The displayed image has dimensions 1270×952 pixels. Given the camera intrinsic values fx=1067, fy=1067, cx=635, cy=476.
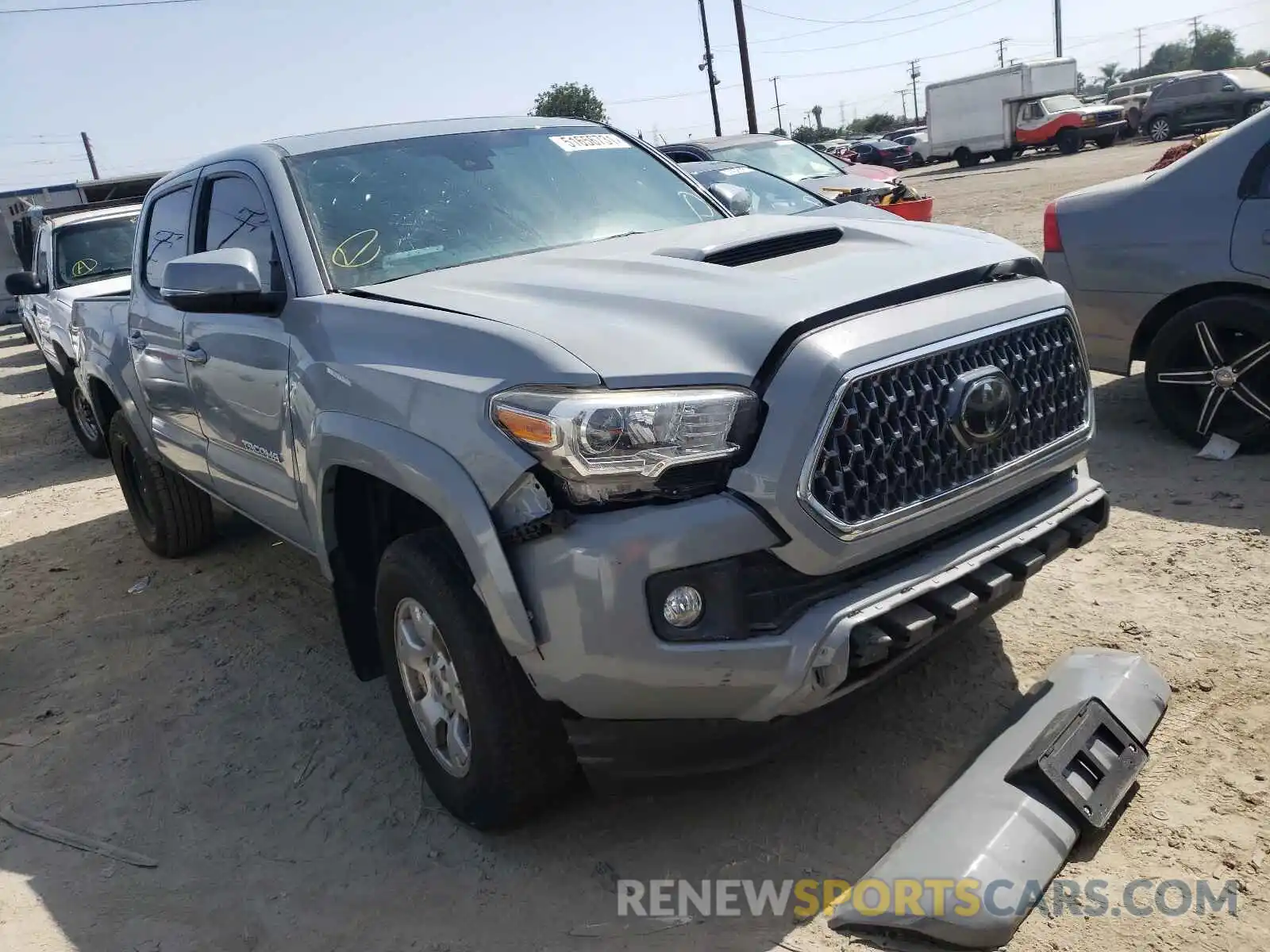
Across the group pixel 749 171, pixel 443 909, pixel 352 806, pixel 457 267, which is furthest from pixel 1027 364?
pixel 749 171

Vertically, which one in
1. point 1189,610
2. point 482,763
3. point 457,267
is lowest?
point 1189,610

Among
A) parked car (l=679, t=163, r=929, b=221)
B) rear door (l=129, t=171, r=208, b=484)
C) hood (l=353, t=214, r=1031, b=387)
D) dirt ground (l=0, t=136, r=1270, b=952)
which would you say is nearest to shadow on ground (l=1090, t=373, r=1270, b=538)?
dirt ground (l=0, t=136, r=1270, b=952)

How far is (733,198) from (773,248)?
1.36 meters

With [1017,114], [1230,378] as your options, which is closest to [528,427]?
[1230,378]

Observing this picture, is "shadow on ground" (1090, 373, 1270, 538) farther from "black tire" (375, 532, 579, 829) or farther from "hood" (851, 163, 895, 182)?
"hood" (851, 163, 895, 182)

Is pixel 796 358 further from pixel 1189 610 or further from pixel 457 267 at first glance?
pixel 1189 610

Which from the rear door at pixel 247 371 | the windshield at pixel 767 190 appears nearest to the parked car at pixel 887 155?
the windshield at pixel 767 190

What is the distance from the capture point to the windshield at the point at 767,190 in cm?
912

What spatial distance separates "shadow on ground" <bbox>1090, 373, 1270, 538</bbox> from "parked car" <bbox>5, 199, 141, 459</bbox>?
7.94m

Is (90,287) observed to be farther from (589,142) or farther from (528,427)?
(528,427)

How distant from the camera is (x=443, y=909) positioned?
2797mm

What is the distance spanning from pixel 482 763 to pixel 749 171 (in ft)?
26.3

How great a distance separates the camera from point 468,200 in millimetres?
3684

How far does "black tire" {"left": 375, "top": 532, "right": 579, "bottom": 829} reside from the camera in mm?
2662
